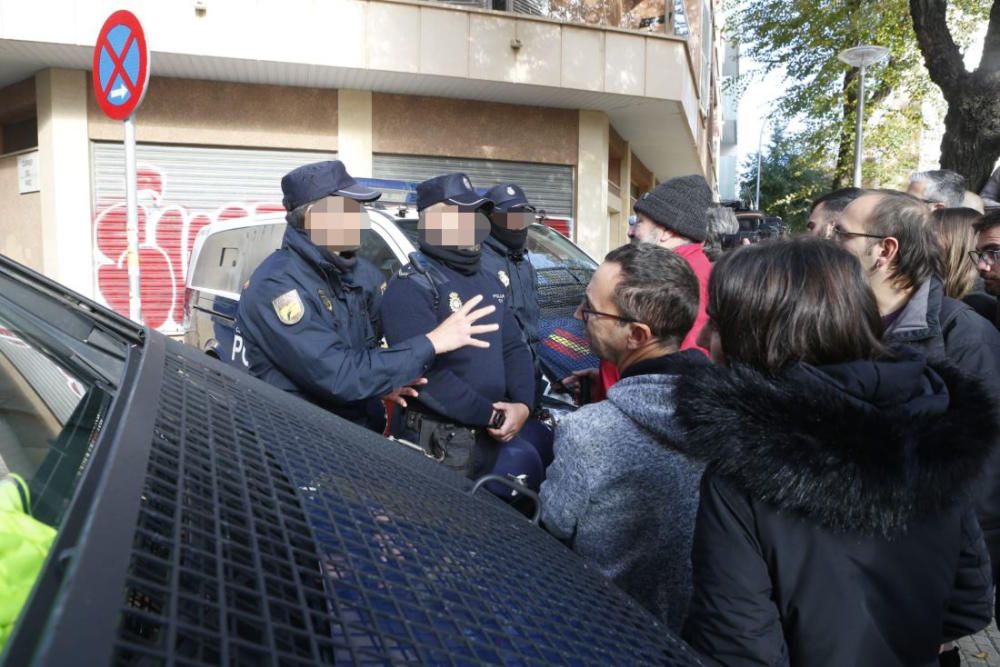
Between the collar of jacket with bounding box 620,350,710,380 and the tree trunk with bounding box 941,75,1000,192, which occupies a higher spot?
the tree trunk with bounding box 941,75,1000,192

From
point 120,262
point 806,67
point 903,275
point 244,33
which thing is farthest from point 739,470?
point 806,67

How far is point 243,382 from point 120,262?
33.7 ft

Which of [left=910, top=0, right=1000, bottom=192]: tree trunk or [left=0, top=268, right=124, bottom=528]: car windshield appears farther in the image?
[left=910, top=0, right=1000, bottom=192]: tree trunk

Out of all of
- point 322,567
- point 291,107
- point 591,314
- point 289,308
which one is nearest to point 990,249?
point 591,314

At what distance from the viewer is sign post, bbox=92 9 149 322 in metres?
4.88

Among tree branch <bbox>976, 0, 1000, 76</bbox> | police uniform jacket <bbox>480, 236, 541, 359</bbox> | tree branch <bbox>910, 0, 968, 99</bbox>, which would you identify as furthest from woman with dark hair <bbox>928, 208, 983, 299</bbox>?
tree branch <bbox>910, 0, 968, 99</bbox>

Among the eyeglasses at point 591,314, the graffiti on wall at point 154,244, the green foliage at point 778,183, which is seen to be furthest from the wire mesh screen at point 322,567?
the green foliage at point 778,183

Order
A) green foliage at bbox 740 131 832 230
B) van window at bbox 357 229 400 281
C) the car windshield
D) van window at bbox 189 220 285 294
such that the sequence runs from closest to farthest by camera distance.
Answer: the car windshield
van window at bbox 357 229 400 281
van window at bbox 189 220 285 294
green foliage at bbox 740 131 832 230

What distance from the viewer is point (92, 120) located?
1043cm

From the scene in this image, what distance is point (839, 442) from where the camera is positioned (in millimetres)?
1325

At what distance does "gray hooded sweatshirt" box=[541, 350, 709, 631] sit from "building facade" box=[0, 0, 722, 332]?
9294 mm

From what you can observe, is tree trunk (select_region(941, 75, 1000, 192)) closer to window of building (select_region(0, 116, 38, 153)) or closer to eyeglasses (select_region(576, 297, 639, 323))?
eyeglasses (select_region(576, 297, 639, 323))

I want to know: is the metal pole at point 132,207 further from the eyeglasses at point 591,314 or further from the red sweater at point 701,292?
the eyeglasses at point 591,314

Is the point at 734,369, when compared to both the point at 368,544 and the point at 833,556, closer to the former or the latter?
the point at 833,556
